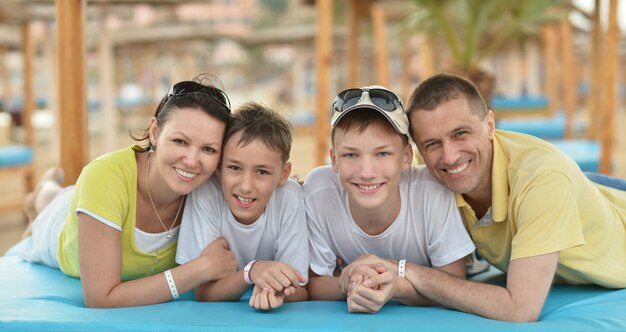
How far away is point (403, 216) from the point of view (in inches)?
107

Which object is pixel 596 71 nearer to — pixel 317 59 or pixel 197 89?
pixel 317 59

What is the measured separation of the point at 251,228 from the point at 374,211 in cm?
52

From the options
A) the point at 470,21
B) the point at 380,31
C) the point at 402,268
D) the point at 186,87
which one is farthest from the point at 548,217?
the point at 380,31

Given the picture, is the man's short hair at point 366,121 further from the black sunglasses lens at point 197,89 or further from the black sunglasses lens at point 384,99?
the black sunglasses lens at point 197,89

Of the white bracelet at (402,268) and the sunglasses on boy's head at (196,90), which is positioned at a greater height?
the sunglasses on boy's head at (196,90)

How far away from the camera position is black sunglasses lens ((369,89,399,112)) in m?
2.52

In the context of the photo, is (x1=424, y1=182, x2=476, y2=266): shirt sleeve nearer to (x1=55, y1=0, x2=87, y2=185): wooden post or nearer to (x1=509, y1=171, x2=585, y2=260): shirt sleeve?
(x1=509, y1=171, x2=585, y2=260): shirt sleeve

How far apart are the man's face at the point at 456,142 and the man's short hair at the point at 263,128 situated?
53 centimetres

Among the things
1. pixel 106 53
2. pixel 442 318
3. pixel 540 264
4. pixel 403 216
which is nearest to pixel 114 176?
pixel 403 216

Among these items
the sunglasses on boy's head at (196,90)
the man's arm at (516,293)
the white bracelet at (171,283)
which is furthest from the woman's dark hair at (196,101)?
the man's arm at (516,293)

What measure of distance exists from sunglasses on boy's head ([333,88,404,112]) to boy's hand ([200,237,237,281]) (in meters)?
0.74

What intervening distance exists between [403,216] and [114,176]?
1.19 meters

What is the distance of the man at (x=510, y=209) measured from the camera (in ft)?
7.74

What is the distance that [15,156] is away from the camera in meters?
7.10
